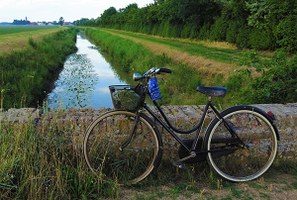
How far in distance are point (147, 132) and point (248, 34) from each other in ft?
65.8

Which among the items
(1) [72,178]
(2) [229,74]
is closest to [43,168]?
(1) [72,178]

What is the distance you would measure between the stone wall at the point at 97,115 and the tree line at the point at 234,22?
10117 millimetres

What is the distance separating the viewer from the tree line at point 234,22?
15877 mm

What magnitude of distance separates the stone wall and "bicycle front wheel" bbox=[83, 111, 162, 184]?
20 centimetres

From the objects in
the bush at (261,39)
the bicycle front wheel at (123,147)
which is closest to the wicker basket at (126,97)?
the bicycle front wheel at (123,147)

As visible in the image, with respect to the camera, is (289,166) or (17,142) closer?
(17,142)

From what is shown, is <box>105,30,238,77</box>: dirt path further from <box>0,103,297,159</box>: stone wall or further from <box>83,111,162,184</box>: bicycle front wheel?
<box>83,111,162,184</box>: bicycle front wheel

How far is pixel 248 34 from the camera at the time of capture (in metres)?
22.3

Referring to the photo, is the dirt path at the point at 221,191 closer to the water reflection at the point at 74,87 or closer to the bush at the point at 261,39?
the water reflection at the point at 74,87

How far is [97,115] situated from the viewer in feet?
13.4

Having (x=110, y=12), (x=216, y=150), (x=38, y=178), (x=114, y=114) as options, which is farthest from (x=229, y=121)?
(x=110, y=12)

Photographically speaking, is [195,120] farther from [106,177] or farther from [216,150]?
[106,177]

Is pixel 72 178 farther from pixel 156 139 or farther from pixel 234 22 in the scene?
pixel 234 22

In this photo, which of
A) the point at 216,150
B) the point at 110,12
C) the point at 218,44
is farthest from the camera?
the point at 110,12
